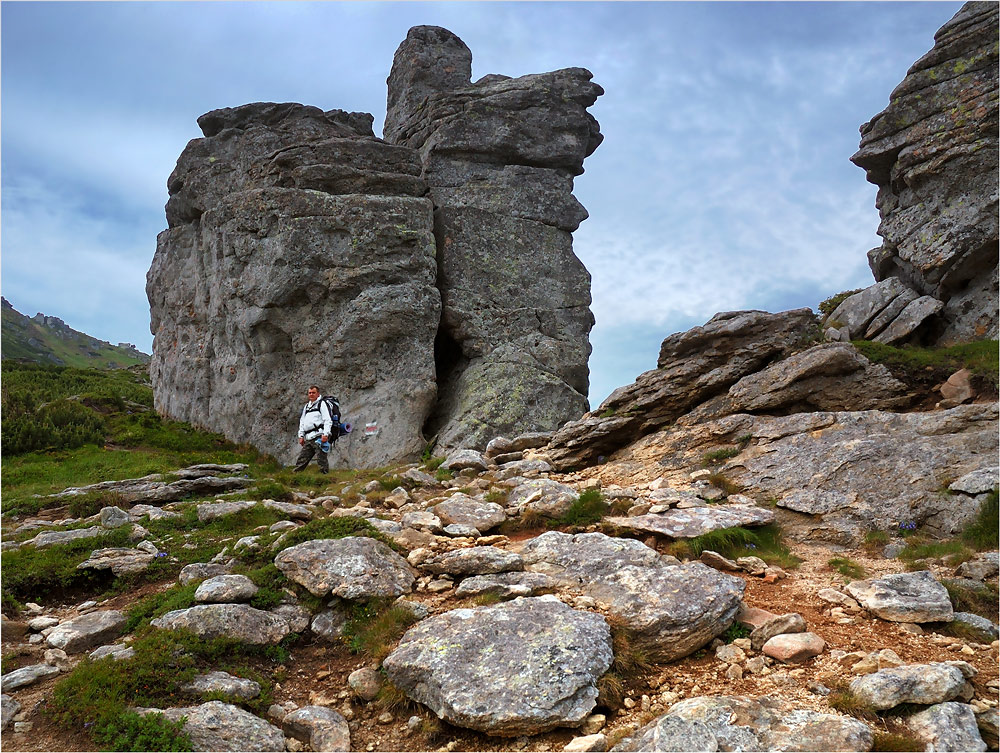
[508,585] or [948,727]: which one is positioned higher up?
[508,585]

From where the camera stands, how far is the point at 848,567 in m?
11.1

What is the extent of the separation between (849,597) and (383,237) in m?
27.1

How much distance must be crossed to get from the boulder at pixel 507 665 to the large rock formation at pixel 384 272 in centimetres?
1953

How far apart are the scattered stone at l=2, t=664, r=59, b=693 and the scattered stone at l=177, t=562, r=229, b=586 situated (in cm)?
243

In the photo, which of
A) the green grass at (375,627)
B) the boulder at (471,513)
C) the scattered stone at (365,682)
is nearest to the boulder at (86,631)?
the green grass at (375,627)

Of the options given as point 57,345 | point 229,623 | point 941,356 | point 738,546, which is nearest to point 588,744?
point 229,623

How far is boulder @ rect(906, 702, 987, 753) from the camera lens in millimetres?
6254

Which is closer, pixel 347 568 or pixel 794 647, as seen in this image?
pixel 794 647

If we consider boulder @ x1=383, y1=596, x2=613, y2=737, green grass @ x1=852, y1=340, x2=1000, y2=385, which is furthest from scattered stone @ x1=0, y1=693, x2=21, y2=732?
green grass @ x1=852, y1=340, x2=1000, y2=385

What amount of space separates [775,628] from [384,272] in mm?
26501

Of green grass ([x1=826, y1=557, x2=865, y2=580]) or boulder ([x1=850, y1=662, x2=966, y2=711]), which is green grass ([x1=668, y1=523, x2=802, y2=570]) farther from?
boulder ([x1=850, y1=662, x2=966, y2=711])

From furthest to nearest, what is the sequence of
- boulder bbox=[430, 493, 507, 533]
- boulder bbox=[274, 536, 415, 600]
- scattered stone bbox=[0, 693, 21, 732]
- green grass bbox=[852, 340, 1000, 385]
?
green grass bbox=[852, 340, 1000, 385] → boulder bbox=[430, 493, 507, 533] → boulder bbox=[274, 536, 415, 600] → scattered stone bbox=[0, 693, 21, 732]

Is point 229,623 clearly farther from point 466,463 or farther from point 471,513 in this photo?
point 466,463

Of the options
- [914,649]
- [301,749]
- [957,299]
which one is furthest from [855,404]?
[301,749]
